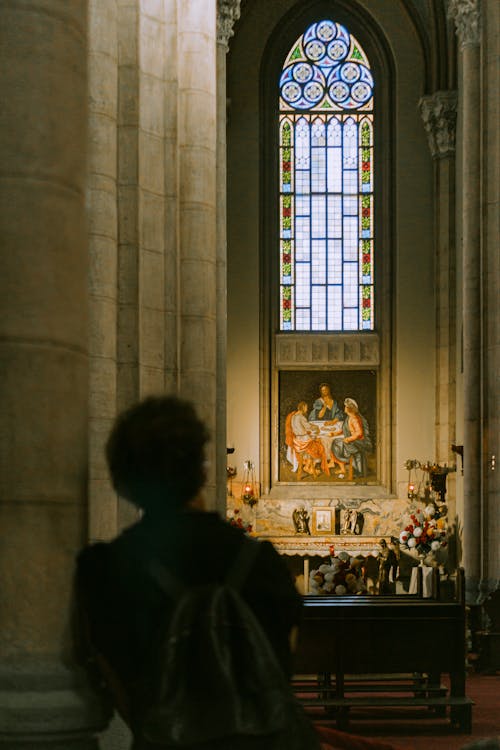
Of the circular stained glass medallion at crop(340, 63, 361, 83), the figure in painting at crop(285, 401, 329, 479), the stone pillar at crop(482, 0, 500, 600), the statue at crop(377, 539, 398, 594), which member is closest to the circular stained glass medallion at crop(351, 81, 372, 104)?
the circular stained glass medallion at crop(340, 63, 361, 83)

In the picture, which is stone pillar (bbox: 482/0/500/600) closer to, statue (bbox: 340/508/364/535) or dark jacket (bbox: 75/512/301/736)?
statue (bbox: 340/508/364/535)

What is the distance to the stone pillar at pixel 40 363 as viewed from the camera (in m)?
4.29

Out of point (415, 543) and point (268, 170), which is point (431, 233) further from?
point (415, 543)

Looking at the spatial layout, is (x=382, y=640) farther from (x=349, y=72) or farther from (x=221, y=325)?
(x=349, y=72)

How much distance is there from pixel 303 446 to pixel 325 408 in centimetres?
90

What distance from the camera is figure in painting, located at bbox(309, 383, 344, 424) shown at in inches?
1112

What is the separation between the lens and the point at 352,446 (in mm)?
28141

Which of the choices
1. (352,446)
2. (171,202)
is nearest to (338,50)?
(352,446)

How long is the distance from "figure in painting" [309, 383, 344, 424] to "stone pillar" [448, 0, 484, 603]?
7.34m

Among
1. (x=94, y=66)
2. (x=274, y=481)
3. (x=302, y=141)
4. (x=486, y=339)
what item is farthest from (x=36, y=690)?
(x=302, y=141)

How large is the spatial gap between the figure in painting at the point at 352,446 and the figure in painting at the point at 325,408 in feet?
0.59

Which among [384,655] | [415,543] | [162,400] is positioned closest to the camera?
[162,400]

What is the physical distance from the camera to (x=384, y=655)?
12195mm

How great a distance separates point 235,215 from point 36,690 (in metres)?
25.0
